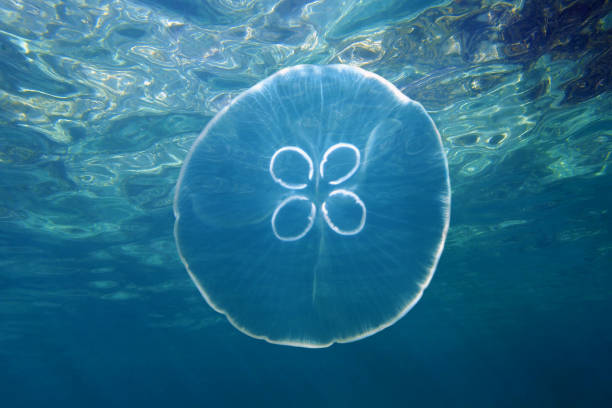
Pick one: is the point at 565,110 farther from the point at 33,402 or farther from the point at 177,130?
the point at 33,402

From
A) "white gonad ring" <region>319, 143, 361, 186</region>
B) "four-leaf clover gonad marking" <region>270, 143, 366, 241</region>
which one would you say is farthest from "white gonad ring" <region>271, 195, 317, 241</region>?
"white gonad ring" <region>319, 143, 361, 186</region>

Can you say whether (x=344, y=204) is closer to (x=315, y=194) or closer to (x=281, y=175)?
(x=315, y=194)

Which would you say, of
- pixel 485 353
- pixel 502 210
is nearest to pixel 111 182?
pixel 502 210

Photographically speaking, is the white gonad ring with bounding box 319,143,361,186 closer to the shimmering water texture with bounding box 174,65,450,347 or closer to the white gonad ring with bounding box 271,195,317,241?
the shimmering water texture with bounding box 174,65,450,347

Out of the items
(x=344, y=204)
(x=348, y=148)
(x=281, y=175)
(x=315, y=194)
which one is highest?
(x=348, y=148)

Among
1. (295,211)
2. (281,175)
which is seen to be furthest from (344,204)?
(281,175)

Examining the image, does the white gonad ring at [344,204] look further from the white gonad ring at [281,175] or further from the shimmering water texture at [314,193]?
the white gonad ring at [281,175]
